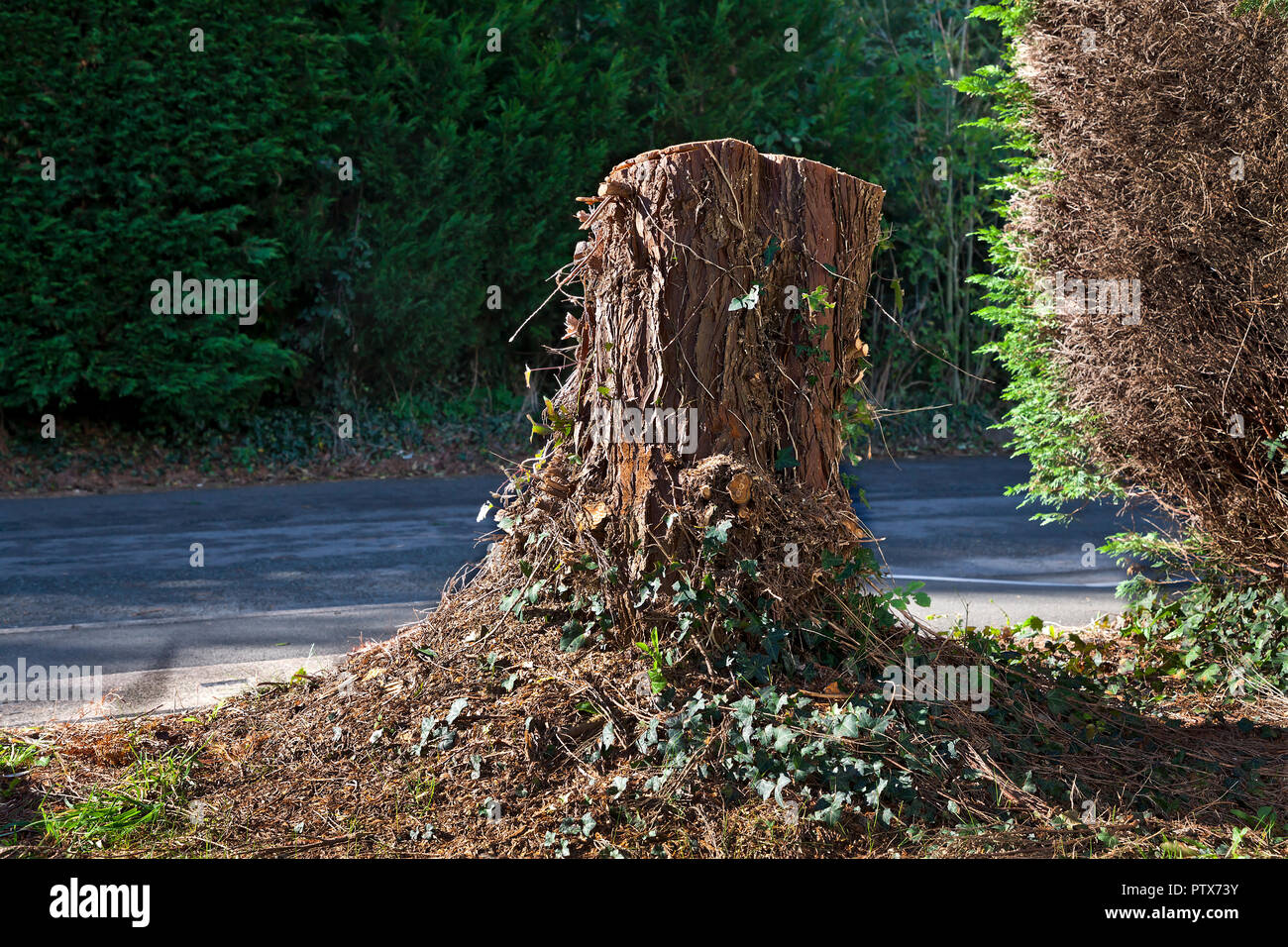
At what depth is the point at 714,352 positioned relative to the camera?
3.66 metres

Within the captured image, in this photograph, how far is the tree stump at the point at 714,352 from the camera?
11.9 ft

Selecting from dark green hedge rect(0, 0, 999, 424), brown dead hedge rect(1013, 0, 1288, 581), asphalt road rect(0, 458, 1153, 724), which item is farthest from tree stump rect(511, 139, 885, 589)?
dark green hedge rect(0, 0, 999, 424)

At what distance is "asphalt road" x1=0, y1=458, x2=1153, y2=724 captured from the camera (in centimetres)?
554

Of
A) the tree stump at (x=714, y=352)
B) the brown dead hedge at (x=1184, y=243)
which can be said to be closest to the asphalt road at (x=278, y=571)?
the tree stump at (x=714, y=352)

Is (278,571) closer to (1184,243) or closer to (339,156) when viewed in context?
(1184,243)

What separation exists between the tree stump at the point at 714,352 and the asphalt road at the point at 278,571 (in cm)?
71

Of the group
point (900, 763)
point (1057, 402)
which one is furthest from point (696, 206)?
point (1057, 402)

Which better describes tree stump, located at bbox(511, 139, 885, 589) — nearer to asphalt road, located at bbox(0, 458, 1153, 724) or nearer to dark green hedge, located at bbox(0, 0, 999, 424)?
asphalt road, located at bbox(0, 458, 1153, 724)

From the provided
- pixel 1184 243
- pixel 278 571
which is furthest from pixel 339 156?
pixel 1184 243

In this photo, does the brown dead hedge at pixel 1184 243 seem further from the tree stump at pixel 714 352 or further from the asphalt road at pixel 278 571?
the tree stump at pixel 714 352

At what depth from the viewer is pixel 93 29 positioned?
11664 millimetres

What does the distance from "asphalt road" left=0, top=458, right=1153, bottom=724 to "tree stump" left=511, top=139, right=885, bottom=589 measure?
0.71 metres

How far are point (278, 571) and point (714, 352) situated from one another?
5.20 m

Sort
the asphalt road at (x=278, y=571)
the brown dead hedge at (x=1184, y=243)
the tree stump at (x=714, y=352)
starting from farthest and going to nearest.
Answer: the asphalt road at (x=278, y=571), the brown dead hedge at (x=1184, y=243), the tree stump at (x=714, y=352)
